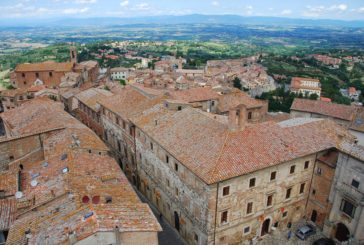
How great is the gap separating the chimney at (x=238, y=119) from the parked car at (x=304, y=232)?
1324 centimetres

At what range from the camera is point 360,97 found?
111125 millimetres

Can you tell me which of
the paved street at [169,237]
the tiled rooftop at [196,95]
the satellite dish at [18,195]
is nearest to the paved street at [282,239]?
the paved street at [169,237]

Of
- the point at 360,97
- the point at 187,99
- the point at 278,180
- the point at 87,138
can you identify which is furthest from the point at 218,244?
the point at 360,97

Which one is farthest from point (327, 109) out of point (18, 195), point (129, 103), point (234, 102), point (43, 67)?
point (43, 67)

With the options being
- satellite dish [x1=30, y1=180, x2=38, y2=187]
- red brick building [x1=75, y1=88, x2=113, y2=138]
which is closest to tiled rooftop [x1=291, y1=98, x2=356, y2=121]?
red brick building [x1=75, y1=88, x2=113, y2=138]

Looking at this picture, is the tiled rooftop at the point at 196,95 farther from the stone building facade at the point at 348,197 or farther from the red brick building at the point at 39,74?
the red brick building at the point at 39,74

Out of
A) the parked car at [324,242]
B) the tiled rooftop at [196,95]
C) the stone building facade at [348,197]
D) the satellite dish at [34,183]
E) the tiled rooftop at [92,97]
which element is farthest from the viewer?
the tiled rooftop at [196,95]

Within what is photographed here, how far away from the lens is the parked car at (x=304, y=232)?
104ft

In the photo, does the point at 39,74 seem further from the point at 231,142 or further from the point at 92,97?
the point at 231,142

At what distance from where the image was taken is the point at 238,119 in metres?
29.4

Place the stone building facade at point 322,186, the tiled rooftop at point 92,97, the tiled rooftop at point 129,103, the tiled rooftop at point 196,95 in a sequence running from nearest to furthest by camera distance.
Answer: the stone building facade at point 322,186
the tiled rooftop at point 129,103
the tiled rooftop at point 92,97
the tiled rooftop at point 196,95

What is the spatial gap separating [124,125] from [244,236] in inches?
Result: 850

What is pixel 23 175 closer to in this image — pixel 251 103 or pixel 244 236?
pixel 244 236

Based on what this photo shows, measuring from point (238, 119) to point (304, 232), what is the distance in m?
14.5
